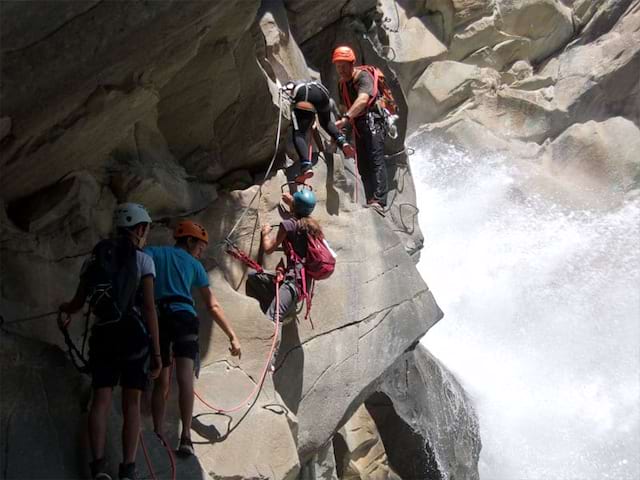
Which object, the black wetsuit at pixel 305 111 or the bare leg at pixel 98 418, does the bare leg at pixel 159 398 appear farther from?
the black wetsuit at pixel 305 111

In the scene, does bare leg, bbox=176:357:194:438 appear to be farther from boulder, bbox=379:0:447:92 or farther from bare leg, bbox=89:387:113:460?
boulder, bbox=379:0:447:92

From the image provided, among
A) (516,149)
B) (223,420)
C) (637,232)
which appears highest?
(223,420)

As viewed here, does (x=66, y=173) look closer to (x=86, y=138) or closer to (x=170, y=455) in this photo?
(x=86, y=138)

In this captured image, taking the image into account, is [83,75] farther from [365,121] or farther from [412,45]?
[412,45]

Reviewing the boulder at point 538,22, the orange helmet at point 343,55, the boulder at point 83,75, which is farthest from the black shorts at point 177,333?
the boulder at point 538,22

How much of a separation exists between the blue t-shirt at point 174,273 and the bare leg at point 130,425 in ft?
2.38

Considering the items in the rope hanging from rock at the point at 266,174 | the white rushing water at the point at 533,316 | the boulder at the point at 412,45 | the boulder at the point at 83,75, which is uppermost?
the boulder at the point at 83,75

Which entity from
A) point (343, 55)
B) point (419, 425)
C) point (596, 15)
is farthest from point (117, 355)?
point (596, 15)

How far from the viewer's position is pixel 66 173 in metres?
6.30

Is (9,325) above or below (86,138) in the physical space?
below

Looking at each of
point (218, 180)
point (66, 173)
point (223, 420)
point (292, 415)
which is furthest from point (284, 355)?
point (66, 173)

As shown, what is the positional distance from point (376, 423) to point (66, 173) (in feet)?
15.4

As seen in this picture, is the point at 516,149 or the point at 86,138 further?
the point at 516,149

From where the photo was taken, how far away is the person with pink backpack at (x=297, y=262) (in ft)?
24.0
